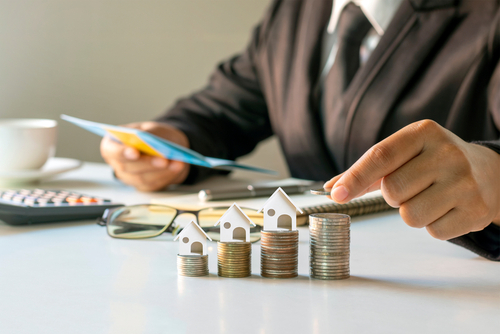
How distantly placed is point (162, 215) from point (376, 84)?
547 millimetres

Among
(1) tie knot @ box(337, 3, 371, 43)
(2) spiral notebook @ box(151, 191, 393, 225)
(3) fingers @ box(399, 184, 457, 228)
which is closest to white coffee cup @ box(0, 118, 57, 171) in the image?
(2) spiral notebook @ box(151, 191, 393, 225)

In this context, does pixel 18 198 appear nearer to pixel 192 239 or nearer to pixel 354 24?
pixel 192 239

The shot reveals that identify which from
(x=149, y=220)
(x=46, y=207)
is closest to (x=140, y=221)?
(x=149, y=220)

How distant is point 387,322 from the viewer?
0.34 metres

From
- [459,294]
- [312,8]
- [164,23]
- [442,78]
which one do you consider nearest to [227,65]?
[312,8]

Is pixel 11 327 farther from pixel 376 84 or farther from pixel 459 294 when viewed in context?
pixel 376 84

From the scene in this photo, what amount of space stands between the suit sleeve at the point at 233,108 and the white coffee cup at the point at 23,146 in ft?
1.08

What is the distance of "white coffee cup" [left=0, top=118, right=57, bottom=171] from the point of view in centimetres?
93

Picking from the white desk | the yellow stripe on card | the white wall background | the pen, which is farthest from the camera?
the white wall background

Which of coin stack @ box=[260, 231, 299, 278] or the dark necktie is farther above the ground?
the dark necktie

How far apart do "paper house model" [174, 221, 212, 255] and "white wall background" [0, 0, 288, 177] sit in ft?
5.90

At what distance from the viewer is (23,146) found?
0.95 meters

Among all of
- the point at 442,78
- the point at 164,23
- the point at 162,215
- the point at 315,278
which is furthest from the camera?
the point at 164,23

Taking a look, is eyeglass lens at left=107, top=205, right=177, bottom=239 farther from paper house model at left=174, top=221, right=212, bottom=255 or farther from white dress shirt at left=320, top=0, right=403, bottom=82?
white dress shirt at left=320, top=0, right=403, bottom=82
